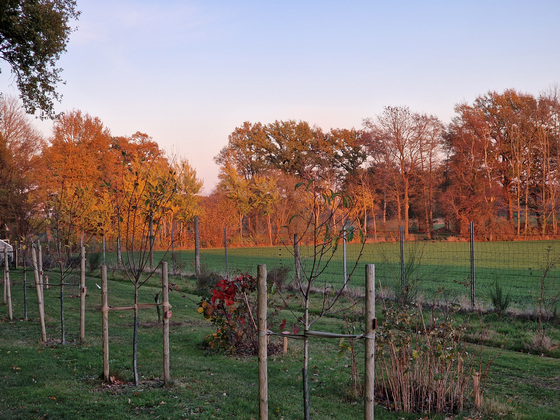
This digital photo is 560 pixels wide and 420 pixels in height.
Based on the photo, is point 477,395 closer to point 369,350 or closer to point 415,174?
point 369,350

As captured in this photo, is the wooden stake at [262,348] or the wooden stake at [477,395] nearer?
the wooden stake at [262,348]

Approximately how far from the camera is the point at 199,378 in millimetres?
5668

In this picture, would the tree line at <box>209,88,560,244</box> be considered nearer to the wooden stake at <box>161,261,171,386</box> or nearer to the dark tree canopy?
the dark tree canopy

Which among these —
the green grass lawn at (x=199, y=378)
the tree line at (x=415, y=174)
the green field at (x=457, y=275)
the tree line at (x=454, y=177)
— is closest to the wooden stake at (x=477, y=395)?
the green grass lawn at (x=199, y=378)

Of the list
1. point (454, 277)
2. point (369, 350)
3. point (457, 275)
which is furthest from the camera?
point (457, 275)

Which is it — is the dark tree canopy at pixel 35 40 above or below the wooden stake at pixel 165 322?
above

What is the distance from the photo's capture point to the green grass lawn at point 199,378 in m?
4.54

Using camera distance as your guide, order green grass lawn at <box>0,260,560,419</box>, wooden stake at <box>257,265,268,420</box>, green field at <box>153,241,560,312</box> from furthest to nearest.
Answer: green field at <box>153,241,560,312</box>
green grass lawn at <box>0,260,560,419</box>
wooden stake at <box>257,265,268,420</box>

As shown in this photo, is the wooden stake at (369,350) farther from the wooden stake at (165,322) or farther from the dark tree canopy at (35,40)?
the dark tree canopy at (35,40)

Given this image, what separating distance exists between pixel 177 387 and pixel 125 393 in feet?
1.78

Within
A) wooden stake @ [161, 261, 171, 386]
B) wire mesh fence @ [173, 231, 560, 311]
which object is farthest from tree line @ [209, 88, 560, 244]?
wooden stake @ [161, 261, 171, 386]

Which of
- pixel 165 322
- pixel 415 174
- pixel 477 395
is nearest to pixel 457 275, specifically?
pixel 477 395

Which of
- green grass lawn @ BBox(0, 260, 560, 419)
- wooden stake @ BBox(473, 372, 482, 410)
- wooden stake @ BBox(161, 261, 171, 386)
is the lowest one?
green grass lawn @ BBox(0, 260, 560, 419)

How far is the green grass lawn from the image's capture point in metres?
4.54
